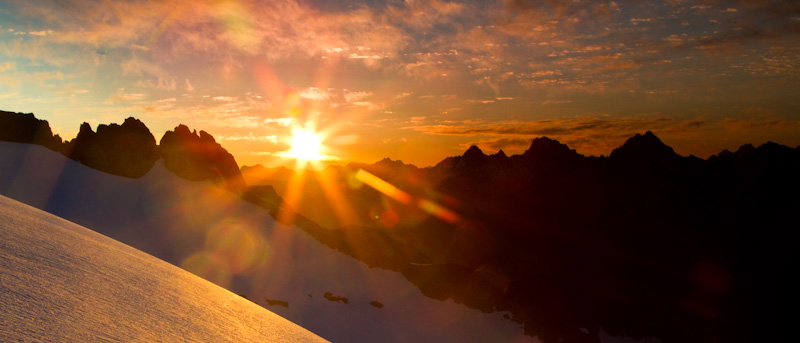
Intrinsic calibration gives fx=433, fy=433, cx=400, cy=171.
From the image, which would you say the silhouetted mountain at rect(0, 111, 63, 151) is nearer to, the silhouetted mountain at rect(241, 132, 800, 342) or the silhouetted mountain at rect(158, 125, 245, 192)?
the silhouetted mountain at rect(158, 125, 245, 192)

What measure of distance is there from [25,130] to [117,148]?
13.8 metres

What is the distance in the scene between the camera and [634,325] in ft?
363

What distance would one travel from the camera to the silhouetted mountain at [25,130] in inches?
2825

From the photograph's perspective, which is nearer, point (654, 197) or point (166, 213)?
point (166, 213)

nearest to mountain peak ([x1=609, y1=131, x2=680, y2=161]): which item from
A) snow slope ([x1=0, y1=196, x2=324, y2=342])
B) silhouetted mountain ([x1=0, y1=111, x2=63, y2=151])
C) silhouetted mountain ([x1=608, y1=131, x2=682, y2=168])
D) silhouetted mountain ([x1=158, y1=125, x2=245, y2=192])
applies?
silhouetted mountain ([x1=608, y1=131, x2=682, y2=168])

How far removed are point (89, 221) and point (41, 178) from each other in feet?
42.3

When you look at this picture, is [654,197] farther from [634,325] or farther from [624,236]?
[634,325]

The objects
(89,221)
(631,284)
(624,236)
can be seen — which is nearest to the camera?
(89,221)

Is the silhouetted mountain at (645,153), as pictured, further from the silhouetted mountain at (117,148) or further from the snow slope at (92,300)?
the snow slope at (92,300)

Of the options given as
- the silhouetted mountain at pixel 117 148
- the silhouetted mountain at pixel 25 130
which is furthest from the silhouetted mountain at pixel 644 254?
the silhouetted mountain at pixel 25 130

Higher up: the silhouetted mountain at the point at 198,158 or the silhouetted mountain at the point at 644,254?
the silhouetted mountain at the point at 198,158

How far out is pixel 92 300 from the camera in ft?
19.7

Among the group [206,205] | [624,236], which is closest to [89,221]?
[206,205]

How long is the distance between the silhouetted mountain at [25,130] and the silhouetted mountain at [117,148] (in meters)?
3.33
